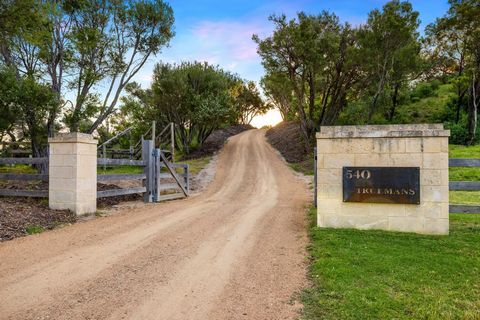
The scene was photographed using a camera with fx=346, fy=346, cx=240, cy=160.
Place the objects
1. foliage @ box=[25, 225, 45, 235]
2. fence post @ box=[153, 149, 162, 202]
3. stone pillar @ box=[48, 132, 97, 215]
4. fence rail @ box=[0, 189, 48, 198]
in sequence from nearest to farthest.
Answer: foliage @ box=[25, 225, 45, 235], stone pillar @ box=[48, 132, 97, 215], fence rail @ box=[0, 189, 48, 198], fence post @ box=[153, 149, 162, 202]

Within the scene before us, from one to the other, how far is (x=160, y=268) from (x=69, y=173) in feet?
14.5

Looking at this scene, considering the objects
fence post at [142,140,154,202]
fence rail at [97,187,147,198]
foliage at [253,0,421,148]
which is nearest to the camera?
fence rail at [97,187,147,198]

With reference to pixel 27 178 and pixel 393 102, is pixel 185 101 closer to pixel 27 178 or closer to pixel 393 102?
pixel 393 102

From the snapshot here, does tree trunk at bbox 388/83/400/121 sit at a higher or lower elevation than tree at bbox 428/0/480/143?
lower

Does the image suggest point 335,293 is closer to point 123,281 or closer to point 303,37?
point 123,281

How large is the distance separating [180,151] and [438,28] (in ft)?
67.8

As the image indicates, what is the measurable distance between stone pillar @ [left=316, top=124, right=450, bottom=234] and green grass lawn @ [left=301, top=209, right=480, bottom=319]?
14.7 inches

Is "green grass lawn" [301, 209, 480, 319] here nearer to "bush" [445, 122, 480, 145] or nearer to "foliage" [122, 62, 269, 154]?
"bush" [445, 122, 480, 145]

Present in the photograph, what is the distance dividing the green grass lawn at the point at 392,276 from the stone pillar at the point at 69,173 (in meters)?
5.24

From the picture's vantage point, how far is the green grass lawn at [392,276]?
3281mm

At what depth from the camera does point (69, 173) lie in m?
7.79

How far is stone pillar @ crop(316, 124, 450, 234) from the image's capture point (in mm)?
6230

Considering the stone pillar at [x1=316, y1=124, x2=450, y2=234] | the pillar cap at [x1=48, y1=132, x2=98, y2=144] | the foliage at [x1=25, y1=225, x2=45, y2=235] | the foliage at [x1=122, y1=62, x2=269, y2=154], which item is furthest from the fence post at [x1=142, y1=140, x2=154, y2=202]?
the foliage at [x1=122, y1=62, x2=269, y2=154]

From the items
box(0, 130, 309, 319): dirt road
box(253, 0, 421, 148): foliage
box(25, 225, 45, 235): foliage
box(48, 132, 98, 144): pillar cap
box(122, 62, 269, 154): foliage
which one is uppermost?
box(253, 0, 421, 148): foliage
